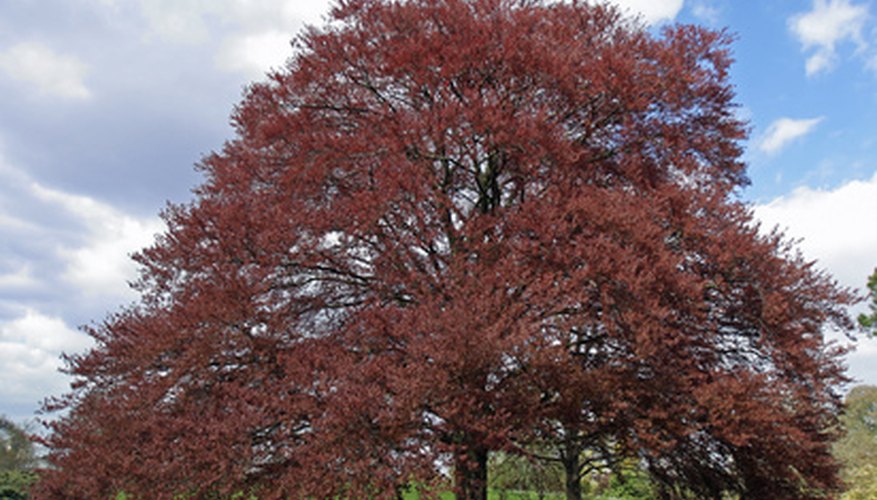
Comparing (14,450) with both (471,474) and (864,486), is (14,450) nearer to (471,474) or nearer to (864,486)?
(471,474)

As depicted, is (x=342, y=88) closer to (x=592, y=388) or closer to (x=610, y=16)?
(x=610, y=16)

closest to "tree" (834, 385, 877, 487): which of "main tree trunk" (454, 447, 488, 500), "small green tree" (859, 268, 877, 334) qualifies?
"small green tree" (859, 268, 877, 334)

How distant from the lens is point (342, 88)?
10406 millimetres

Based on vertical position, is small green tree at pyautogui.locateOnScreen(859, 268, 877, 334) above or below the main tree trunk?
above

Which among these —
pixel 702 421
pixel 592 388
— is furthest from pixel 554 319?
pixel 702 421

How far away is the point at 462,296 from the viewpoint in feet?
25.3

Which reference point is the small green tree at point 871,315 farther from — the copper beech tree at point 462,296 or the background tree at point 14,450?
the background tree at point 14,450

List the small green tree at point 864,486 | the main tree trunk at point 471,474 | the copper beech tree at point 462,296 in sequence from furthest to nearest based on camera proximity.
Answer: the small green tree at point 864,486 < the main tree trunk at point 471,474 < the copper beech tree at point 462,296

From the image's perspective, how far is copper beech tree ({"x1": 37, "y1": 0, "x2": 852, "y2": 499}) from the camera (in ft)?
24.8

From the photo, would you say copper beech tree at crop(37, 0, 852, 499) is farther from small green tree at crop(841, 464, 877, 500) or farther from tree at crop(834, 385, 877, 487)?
tree at crop(834, 385, 877, 487)

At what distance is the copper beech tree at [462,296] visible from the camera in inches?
298

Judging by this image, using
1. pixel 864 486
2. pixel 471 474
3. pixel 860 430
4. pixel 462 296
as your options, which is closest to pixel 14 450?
pixel 471 474

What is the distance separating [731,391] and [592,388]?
1.75m

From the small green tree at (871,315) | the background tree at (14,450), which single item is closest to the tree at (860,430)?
the small green tree at (871,315)
